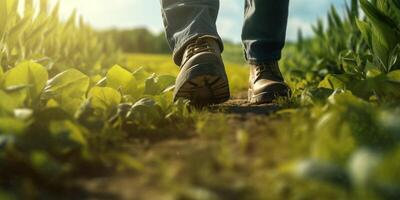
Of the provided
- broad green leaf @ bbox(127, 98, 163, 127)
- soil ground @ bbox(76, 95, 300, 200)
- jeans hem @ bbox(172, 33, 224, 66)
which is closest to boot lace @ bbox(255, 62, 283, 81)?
jeans hem @ bbox(172, 33, 224, 66)

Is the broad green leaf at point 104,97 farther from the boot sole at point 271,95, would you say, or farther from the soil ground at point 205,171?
the boot sole at point 271,95

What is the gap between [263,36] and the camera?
2.66 meters

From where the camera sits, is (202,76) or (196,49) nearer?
(202,76)

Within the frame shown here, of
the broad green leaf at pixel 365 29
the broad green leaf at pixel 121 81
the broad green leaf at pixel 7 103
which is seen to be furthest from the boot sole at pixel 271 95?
the broad green leaf at pixel 7 103

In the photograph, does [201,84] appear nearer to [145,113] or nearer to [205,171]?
[145,113]

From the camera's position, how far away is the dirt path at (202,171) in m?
0.97

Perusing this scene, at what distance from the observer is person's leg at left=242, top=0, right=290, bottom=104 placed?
2.60 meters

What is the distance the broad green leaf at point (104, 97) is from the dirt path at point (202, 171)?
432 millimetres

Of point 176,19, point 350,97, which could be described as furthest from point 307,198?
point 176,19

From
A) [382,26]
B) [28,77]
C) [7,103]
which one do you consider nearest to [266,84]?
[382,26]

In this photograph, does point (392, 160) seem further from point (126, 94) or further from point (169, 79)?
point (169, 79)

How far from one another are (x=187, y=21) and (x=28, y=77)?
2.87 ft

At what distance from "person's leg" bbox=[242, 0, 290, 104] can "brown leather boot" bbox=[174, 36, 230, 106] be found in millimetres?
456

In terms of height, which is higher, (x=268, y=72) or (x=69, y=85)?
(x=69, y=85)
